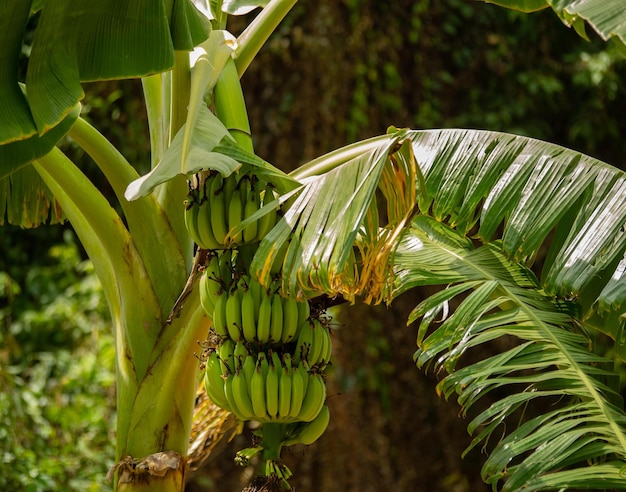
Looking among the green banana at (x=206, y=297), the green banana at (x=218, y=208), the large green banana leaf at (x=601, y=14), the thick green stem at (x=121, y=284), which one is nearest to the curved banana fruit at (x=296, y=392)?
the green banana at (x=206, y=297)

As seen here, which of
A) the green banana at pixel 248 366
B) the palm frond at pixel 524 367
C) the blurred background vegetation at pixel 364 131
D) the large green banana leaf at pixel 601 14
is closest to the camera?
the large green banana leaf at pixel 601 14

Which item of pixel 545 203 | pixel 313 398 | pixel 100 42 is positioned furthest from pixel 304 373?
pixel 100 42

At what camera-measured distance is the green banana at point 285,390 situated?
168 centimetres

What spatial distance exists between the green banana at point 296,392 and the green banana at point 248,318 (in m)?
0.12

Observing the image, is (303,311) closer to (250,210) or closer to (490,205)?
(250,210)

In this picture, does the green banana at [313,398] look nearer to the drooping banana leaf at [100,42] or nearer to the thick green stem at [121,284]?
the thick green stem at [121,284]

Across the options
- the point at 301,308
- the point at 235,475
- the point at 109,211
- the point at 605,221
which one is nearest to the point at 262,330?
the point at 301,308

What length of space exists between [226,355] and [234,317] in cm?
9

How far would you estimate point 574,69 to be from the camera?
5719 millimetres

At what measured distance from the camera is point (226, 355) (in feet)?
5.73

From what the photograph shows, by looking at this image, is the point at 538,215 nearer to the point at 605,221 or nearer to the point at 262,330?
the point at 605,221

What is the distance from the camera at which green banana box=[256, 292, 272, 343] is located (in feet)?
5.61

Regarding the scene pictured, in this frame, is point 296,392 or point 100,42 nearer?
point 296,392

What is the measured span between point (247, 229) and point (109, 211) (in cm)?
56
